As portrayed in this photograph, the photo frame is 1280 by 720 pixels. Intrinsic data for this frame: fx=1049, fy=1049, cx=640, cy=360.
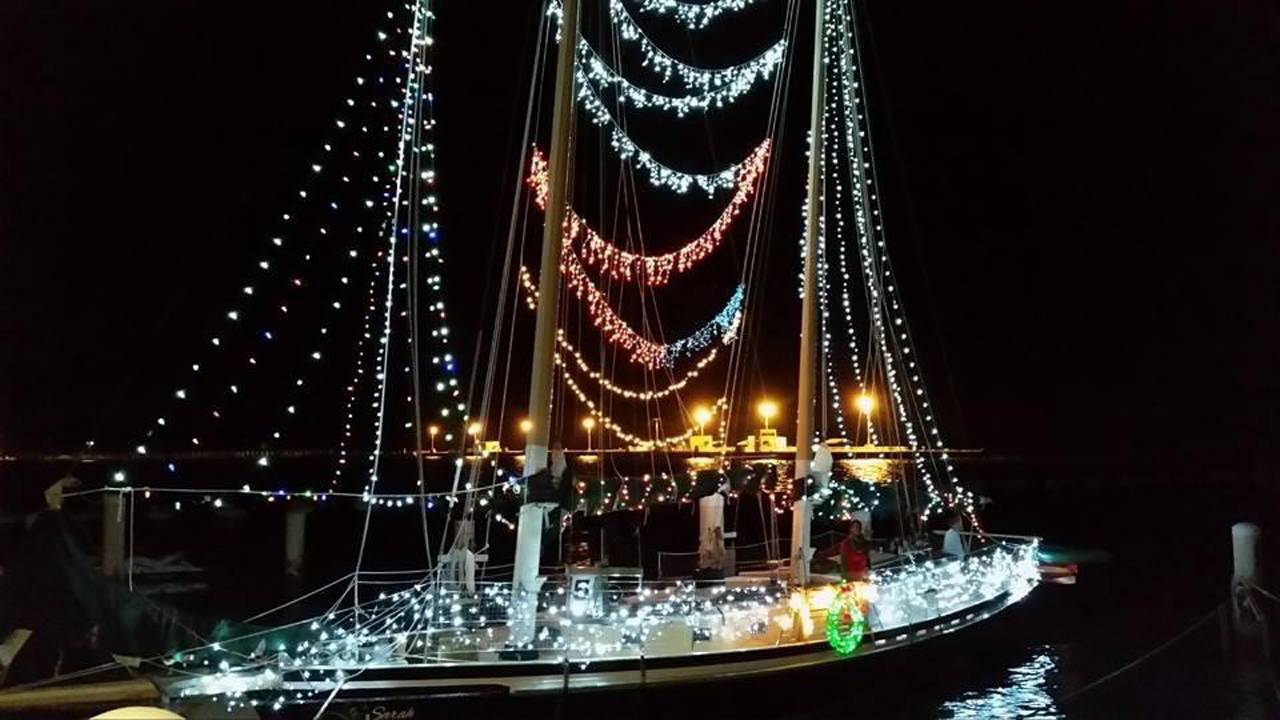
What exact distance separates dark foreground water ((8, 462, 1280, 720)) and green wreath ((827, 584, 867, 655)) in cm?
A: 38

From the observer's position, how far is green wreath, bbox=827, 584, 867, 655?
14492mm

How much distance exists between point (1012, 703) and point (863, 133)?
41.2 feet

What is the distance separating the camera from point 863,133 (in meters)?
23.7

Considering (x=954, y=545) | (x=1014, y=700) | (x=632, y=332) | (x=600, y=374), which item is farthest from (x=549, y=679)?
(x=632, y=332)

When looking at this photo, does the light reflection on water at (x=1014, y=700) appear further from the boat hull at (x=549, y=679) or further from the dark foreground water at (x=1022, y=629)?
the boat hull at (x=549, y=679)

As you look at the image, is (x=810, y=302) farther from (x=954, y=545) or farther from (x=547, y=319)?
(x=547, y=319)

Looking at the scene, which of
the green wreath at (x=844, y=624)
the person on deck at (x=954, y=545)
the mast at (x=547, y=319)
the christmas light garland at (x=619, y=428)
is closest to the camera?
the mast at (x=547, y=319)

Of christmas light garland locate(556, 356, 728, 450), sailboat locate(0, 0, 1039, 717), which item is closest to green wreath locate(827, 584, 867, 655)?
sailboat locate(0, 0, 1039, 717)

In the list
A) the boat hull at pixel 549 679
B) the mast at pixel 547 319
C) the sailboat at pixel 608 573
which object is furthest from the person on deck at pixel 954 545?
the mast at pixel 547 319

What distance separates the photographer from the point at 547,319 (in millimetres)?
13375

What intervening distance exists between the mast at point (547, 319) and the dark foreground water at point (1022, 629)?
202 centimetres

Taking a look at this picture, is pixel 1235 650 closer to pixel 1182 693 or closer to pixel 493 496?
pixel 1182 693

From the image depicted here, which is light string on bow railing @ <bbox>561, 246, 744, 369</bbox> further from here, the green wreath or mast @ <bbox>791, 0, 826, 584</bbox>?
the green wreath

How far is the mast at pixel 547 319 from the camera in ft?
43.0
